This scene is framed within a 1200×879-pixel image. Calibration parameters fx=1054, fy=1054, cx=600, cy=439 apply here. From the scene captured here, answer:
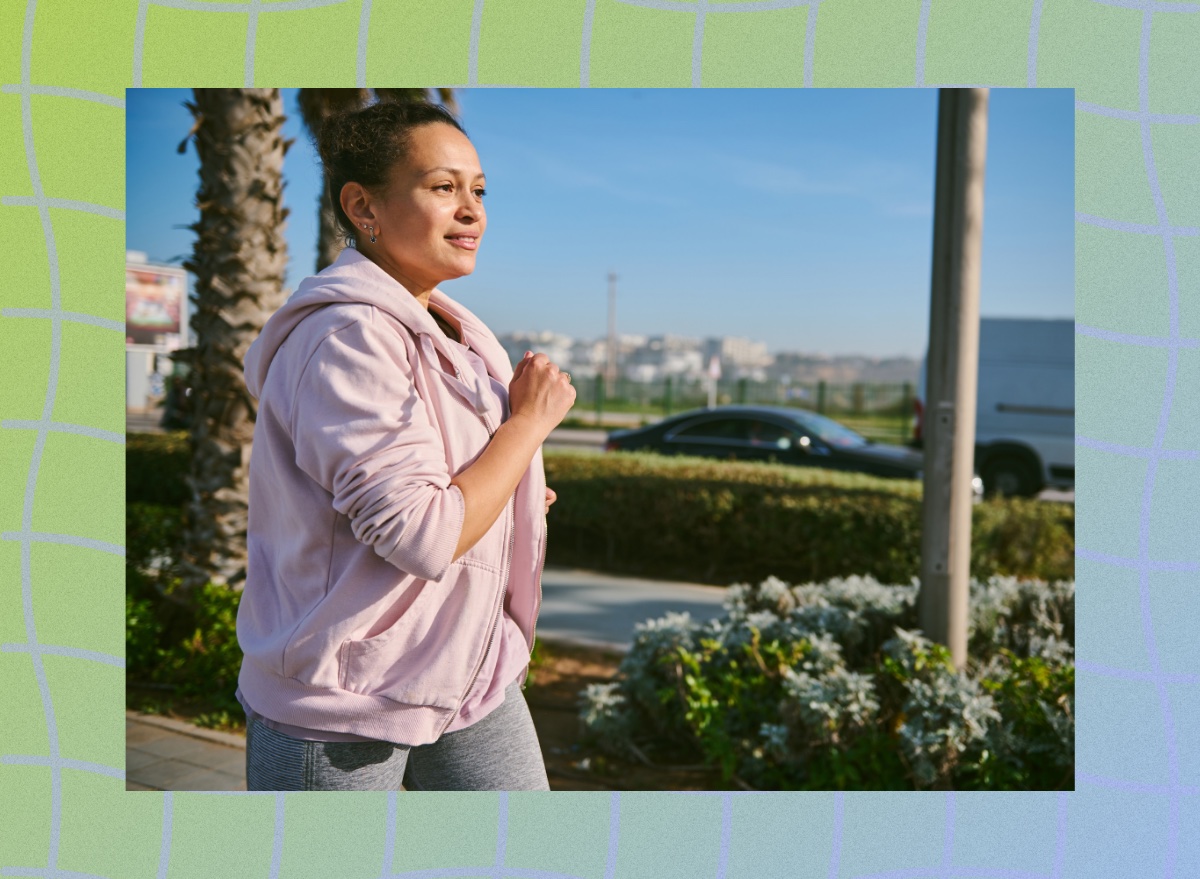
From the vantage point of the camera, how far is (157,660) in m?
3.74

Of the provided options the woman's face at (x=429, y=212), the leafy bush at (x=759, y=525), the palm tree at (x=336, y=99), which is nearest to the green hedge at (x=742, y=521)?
the leafy bush at (x=759, y=525)

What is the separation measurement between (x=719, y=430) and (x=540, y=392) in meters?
7.18

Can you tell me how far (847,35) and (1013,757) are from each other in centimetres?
182

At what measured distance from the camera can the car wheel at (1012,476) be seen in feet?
31.9

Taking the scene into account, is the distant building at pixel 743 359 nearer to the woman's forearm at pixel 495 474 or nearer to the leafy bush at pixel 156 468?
the leafy bush at pixel 156 468

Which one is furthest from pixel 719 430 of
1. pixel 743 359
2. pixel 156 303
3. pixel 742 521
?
pixel 743 359

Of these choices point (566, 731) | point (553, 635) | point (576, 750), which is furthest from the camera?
point (553, 635)

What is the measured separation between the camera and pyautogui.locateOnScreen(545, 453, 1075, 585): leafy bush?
5.62 metres

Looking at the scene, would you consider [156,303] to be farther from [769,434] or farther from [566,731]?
[769,434]

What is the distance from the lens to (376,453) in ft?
4.60

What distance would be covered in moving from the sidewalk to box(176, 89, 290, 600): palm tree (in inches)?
28.4

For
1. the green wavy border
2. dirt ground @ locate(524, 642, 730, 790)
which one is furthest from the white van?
the green wavy border
